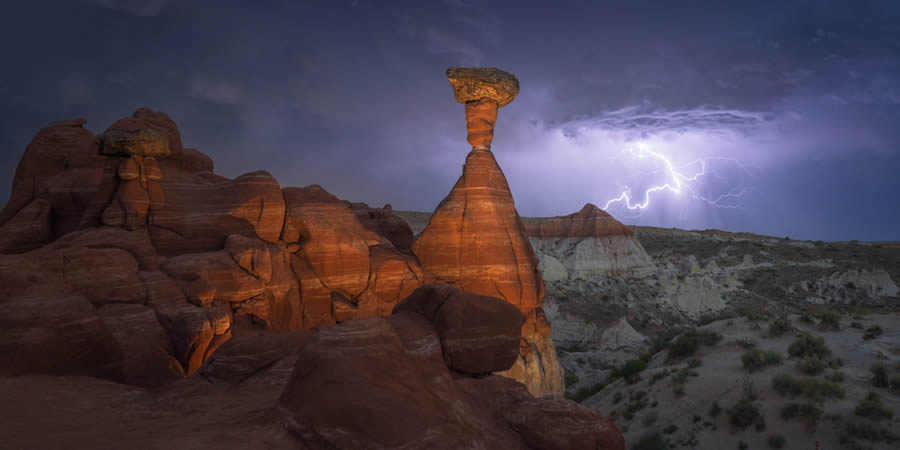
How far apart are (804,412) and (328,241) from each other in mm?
15947

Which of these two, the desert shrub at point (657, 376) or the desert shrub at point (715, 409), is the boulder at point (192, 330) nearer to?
the desert shrub at point (715, 409)

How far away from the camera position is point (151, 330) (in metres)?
9.99

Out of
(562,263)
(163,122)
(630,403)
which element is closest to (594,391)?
(630,403)

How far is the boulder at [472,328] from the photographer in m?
7.54

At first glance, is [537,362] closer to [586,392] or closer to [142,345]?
[586,392]

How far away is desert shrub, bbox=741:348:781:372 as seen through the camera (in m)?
14.2

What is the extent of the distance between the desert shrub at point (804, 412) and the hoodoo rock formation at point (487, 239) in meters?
7.77

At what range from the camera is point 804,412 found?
1088cm

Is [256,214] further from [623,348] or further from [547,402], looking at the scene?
[623,348]

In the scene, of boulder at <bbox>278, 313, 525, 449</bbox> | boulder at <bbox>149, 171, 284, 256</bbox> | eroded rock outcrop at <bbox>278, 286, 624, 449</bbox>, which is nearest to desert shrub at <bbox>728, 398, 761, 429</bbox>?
eroded rock outcrop at <bbox>278, 286, 624, 449</bbox>

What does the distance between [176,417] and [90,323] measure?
4.07m

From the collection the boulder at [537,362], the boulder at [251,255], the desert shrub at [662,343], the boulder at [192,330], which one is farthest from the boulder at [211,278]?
the desert shrub at [662,343]

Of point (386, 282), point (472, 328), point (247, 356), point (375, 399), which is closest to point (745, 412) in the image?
point (472, 328)

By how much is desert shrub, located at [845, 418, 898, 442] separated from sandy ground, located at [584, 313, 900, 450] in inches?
8.0
